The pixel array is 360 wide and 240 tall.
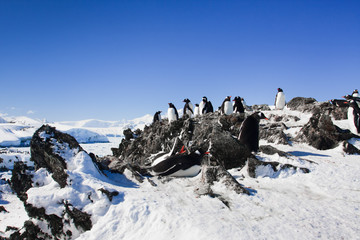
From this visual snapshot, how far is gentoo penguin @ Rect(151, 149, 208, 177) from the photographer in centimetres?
634

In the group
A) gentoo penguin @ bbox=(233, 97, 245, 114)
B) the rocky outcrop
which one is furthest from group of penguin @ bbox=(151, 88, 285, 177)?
gentoo penguin @ bbox=(233, 97, 245, 114)

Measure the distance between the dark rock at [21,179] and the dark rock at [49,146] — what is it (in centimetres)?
38

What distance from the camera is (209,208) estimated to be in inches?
165

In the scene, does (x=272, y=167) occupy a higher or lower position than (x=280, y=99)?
lower

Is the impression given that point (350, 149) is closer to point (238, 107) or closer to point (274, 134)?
point (274, 134)

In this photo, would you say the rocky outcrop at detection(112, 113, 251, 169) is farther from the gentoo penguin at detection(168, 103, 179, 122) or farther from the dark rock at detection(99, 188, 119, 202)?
the gentoo penguin at detection(168, 103, 179, 122)

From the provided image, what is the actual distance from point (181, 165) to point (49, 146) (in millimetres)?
3462

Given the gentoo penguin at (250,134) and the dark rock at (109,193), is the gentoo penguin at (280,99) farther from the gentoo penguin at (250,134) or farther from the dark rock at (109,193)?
the dark rock at (109,193)

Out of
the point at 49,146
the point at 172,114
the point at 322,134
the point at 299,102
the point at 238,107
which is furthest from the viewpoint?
the point at 172,114

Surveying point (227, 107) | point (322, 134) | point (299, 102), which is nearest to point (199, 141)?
point (322, 134)

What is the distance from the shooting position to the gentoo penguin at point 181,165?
634 centimetres

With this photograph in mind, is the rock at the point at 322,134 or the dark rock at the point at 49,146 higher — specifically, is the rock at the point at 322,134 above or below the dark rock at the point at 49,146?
below

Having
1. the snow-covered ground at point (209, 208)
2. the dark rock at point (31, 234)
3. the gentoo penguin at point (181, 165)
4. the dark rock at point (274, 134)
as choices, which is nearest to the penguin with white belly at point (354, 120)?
the dark rock at point (274, 134)

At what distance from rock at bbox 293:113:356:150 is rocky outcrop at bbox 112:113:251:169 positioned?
142 inches
